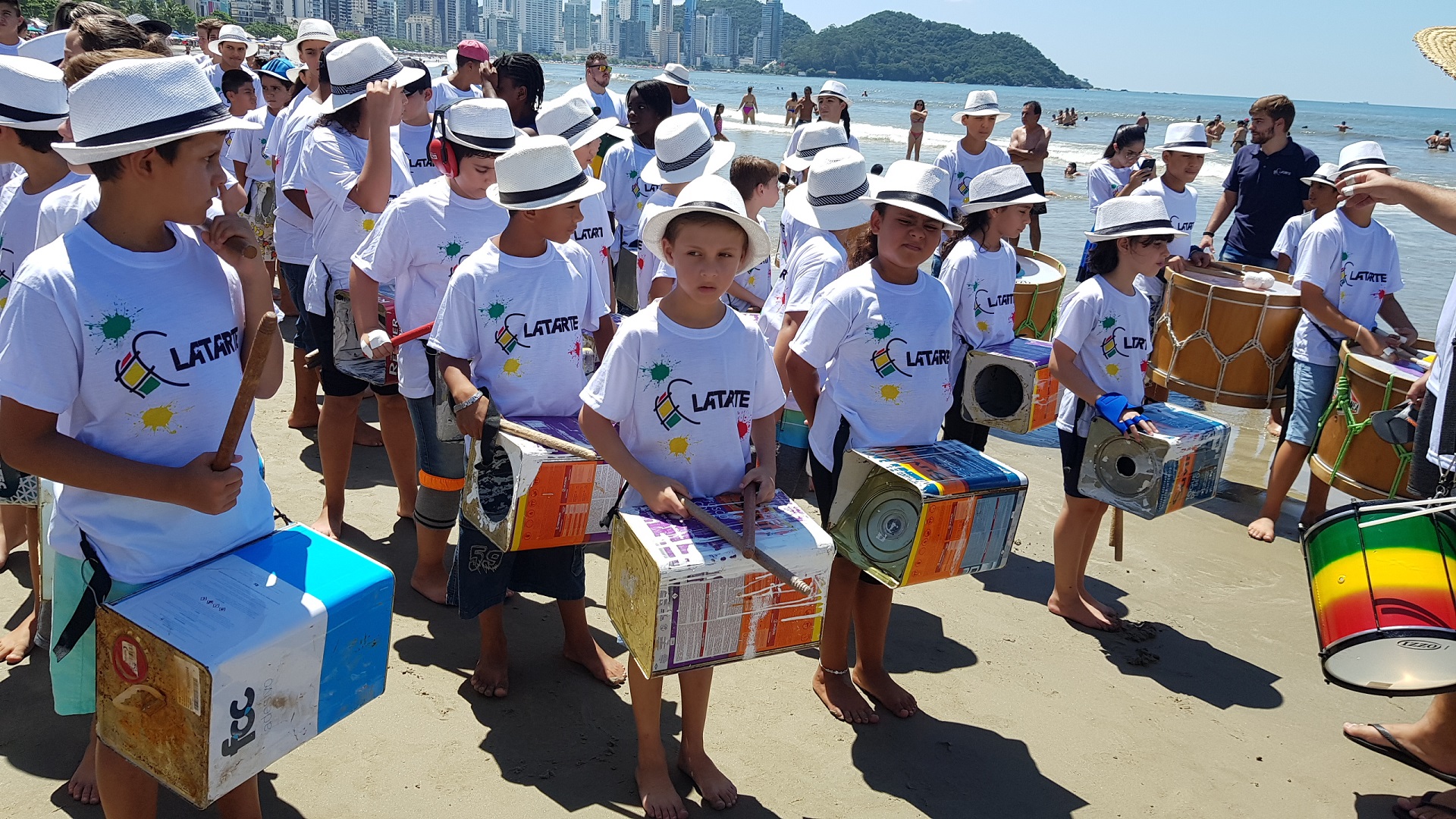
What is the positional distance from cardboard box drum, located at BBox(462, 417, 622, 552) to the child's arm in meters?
0.12

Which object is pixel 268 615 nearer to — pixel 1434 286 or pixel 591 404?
pixel 591 404

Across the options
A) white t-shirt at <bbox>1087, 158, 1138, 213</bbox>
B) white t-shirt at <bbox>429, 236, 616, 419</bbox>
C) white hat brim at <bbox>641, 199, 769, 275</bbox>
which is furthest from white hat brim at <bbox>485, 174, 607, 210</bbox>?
white t-shirt at <bbox>1087, 158, 1138, 213</bbox>

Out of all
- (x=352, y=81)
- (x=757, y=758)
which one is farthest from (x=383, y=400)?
(x=757, y=758)

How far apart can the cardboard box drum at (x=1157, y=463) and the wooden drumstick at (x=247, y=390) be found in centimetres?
336

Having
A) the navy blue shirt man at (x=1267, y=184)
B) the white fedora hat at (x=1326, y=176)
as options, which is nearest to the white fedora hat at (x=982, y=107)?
the navy blue shirt man at (x=1267, y=184)

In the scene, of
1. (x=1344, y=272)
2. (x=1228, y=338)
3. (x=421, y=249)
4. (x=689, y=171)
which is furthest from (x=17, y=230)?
(x=1344, y=272)

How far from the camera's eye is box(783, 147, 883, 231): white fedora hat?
4.86m

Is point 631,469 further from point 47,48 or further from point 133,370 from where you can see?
point 47,48

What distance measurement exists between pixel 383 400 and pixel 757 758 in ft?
8.29

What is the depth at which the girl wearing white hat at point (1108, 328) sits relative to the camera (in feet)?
14.6

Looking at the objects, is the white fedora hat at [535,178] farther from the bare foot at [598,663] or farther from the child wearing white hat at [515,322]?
the bare foot at [598,663]

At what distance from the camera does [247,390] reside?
2.32 meters

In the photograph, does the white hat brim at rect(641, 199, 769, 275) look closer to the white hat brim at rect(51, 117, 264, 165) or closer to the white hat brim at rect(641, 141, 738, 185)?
the white hat brim at rect(51, 117, 264, 165)

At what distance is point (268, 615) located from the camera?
7.48ft
